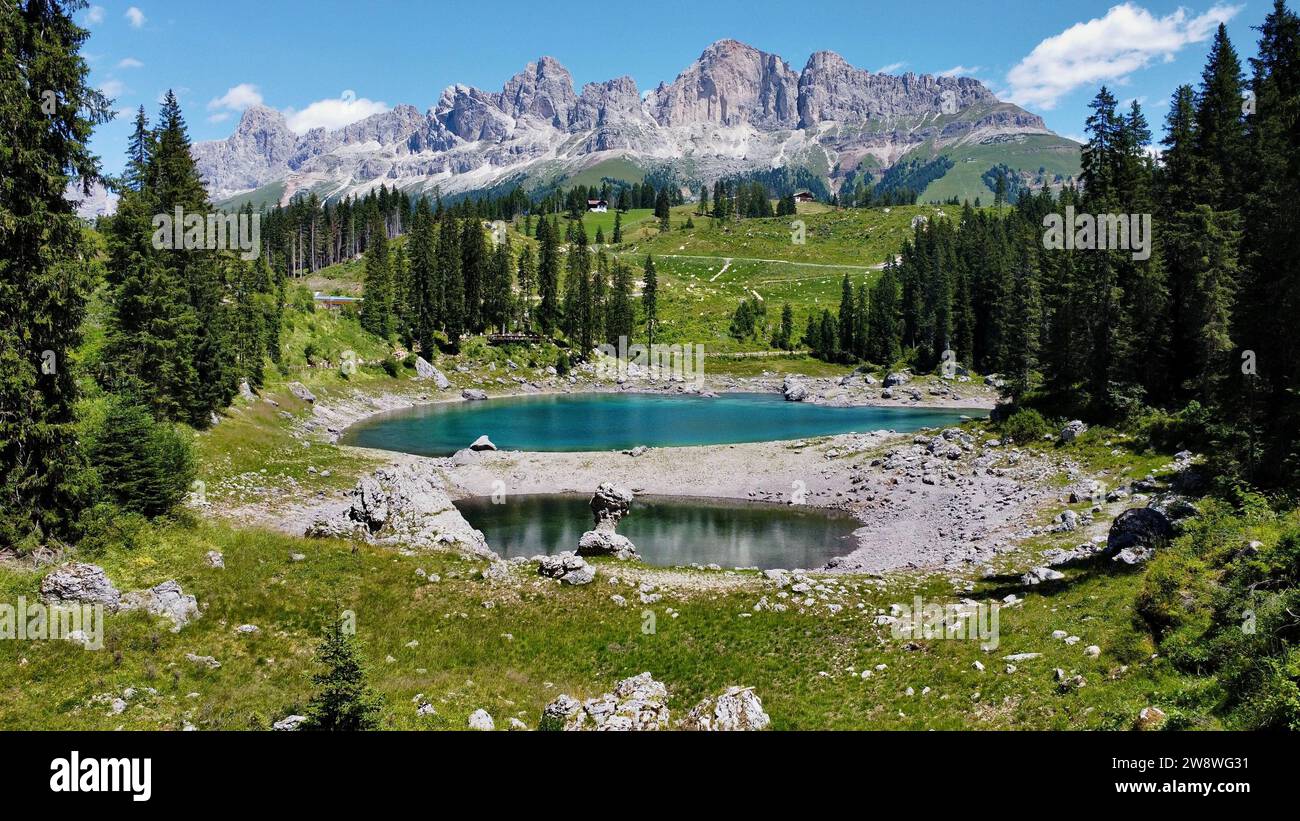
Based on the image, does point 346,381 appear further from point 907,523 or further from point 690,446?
point 907,523

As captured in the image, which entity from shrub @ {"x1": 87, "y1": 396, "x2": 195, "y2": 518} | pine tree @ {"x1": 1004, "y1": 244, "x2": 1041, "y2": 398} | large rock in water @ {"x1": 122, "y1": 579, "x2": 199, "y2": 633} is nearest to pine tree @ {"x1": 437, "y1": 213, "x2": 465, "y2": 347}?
pine tree @ {"x1": 1004, "y1": 244, "x2": 1041, "y2": 398}

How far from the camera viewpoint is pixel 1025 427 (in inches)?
2100

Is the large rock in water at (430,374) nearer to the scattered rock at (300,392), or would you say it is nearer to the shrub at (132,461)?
the scattered rock at (300,392)

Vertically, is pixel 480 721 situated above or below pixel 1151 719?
below

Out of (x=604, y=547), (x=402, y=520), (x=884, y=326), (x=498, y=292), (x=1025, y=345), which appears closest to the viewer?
(x=604, y=547)

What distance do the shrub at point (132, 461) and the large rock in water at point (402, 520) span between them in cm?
748

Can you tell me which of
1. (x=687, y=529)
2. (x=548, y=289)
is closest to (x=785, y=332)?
A: (x=548, y=289)

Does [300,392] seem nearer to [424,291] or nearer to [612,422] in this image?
[612,422]

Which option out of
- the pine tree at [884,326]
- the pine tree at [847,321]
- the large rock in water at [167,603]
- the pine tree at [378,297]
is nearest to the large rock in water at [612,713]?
the large rock in water at [167,603]

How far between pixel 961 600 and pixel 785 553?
586 inches

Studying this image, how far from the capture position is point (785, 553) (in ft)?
134

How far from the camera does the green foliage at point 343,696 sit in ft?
42.4

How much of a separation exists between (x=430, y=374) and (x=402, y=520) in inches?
2992
